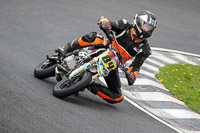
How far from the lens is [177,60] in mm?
11547

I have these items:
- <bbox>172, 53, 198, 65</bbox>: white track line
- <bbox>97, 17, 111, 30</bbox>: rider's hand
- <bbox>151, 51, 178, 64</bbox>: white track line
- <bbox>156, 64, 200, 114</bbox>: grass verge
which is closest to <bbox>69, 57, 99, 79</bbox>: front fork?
<bbox>97, 17, 111, 30</bbox>: rider's hand

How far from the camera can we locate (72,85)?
245 inches

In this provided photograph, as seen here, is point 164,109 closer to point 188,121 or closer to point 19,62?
point 188,121

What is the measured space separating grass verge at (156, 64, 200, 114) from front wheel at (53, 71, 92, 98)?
11.0 feet

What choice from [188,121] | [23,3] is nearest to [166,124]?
[188,121]

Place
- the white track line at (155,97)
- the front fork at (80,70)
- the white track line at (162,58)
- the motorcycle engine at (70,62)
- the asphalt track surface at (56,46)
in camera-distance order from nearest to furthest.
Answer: the asphalt track surface at (56,46), the front fork at (80,70), the motorcycle engine at (70,62), the white track line at (155,97), the white track line at (162,58)

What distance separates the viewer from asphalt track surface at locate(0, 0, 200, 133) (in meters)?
5.31

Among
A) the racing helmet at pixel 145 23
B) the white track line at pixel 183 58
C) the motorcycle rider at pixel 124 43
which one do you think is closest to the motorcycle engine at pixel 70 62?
the motorcycle rider at pixel 124 43

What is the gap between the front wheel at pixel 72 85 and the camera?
240 inches

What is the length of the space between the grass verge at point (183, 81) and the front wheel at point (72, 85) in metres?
3.34

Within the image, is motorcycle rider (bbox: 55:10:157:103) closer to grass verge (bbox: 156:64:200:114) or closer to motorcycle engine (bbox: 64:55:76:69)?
motorcycle engine (bbox: 64:55:76:69)

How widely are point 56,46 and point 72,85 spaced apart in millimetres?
3692

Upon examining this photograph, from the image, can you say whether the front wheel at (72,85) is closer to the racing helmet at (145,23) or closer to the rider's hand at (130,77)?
the rider's hand at (130,77)

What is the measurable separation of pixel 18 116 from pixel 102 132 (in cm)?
141
